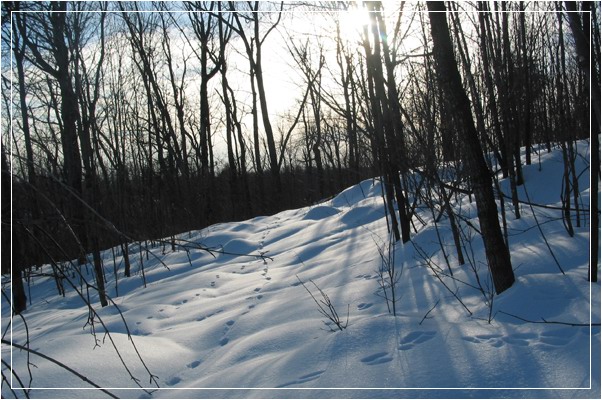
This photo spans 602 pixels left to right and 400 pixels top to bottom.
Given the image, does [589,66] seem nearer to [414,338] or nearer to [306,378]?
[414,338]

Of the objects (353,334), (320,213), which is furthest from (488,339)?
(320,213)

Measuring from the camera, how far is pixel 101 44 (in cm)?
993

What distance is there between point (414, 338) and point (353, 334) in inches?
15.8

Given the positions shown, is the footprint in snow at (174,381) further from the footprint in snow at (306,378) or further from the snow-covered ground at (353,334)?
the footprint in snow at (306,378)

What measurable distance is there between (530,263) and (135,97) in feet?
45.9

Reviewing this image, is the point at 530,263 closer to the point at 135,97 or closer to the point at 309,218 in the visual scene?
the point at 309,218

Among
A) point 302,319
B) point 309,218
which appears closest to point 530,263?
point 302,319

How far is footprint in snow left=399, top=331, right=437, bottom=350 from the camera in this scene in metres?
2.68

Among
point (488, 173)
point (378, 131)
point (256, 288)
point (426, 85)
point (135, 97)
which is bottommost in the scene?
point (256, 288)

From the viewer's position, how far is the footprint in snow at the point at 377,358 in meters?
2.55

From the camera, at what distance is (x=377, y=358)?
8.55 feet

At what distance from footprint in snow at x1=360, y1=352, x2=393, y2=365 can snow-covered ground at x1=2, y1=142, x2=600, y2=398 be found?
0.01 metres

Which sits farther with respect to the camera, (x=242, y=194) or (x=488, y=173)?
(x=242, y=194)

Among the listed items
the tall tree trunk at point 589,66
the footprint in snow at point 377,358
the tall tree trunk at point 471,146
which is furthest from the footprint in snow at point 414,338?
the tall tree trunk at point 589,66
